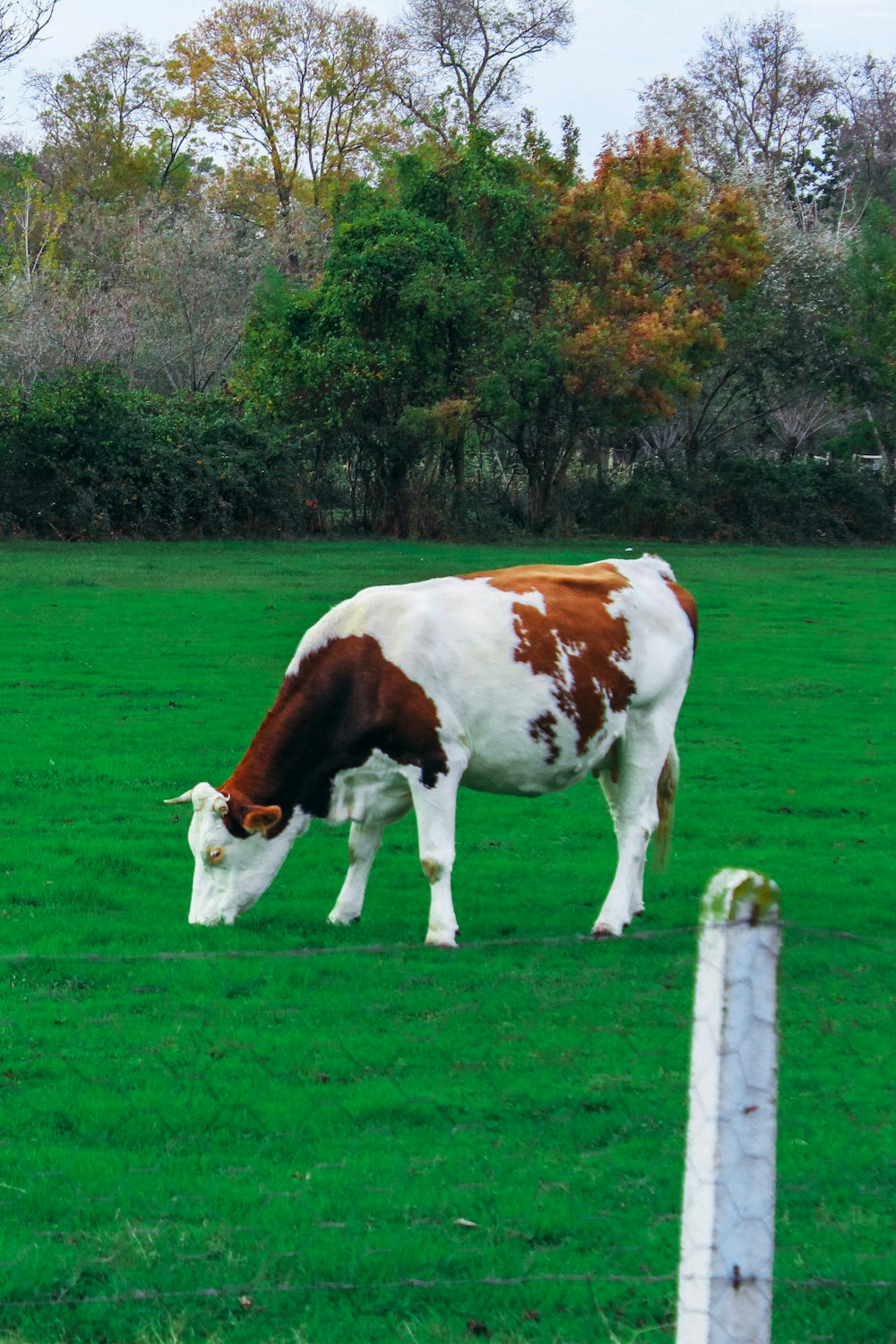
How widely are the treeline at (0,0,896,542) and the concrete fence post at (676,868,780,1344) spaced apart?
30.6 meters

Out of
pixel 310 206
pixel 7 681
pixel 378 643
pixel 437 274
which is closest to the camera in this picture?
Result: pixel 378 643

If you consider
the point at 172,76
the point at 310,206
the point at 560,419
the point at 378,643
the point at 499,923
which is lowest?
the point at 499,923

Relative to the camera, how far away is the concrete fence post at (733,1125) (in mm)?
2777

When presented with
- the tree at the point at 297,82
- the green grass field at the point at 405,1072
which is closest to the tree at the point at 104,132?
the tree at the point at 297,82

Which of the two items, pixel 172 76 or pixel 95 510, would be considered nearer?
pixel 95 510

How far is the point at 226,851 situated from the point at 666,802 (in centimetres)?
285

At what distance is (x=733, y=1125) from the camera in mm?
2812

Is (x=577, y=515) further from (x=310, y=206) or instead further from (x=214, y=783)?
(x=214, y=783)

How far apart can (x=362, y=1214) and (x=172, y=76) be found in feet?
194

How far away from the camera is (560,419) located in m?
36.8

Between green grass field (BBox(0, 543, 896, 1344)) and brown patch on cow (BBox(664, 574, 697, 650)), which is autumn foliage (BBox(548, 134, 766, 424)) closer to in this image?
green grass field (BBox(0, 543, 896, 1344))

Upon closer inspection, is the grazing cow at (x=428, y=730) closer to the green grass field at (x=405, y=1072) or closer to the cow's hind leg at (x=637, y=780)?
the cow's hind leg at (x=637, y=780)

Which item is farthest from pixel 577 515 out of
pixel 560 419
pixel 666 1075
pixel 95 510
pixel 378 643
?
pixel 666 1075

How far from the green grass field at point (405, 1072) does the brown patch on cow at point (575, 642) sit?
1.17 meters
